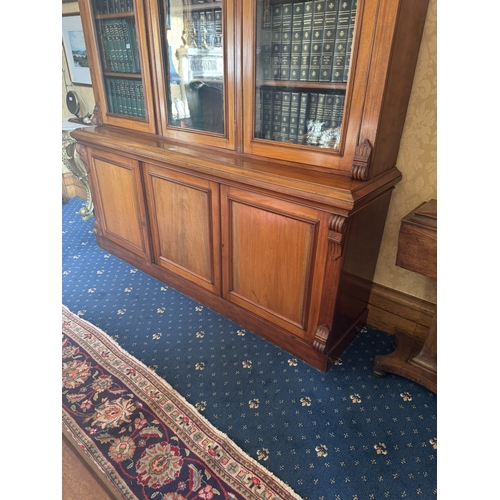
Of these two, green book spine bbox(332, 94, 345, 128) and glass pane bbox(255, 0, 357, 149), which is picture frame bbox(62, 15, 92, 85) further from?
green book spine bbox(332, 94, 345, 128)

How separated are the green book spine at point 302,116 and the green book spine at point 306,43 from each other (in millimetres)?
70

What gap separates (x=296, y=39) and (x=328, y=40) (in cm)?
15

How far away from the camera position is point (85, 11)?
7.04 feet

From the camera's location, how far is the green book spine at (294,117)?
5.17ft

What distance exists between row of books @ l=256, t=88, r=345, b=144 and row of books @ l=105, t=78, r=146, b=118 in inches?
35.2

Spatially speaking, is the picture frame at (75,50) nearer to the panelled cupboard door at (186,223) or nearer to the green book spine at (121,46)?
the green book spine at (121,46)

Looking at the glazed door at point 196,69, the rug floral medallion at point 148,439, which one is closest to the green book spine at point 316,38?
the glazed door at point 196,69

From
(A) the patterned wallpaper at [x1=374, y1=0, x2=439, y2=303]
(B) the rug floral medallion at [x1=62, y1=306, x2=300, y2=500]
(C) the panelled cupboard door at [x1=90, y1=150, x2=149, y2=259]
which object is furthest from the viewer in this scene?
(C) the panelled cupboard door at [x1=90, y1=150, x2=149, y2=259]

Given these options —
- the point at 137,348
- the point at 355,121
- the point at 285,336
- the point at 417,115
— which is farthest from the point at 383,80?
the point at 137,348

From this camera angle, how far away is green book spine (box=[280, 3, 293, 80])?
1.47 metres

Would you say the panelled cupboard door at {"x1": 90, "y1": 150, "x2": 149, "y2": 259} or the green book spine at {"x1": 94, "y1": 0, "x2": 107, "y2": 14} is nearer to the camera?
the green book spine at {"x1": 94, "y1": 0, "x2": 107, "y2": 14}

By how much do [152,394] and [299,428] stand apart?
0.67m

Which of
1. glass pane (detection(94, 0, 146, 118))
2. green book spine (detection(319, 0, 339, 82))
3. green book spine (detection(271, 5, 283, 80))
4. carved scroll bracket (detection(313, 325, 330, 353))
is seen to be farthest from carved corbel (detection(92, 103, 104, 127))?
carved scroll bracket (detection(313, 325, 330, 353))

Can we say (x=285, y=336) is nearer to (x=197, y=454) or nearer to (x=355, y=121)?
(x=197, y=454)
